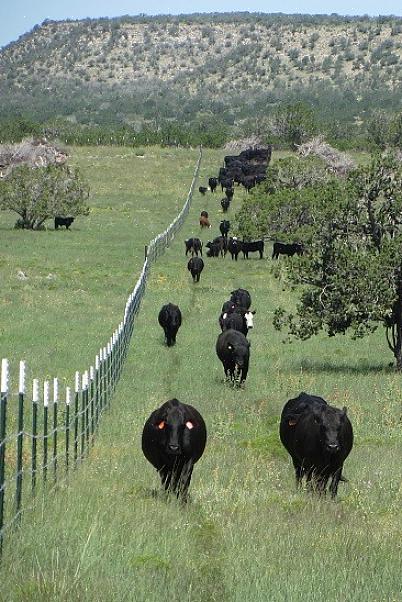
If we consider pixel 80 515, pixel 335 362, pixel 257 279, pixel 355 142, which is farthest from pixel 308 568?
pixel 355 142

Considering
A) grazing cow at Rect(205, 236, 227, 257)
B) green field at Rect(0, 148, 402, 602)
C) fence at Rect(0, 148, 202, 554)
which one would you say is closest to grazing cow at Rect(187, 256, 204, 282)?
green field at Rect(0, 148, 402, 602)

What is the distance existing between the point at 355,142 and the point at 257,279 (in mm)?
70606

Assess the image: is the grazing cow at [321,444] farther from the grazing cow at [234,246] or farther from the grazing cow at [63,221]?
the grazing cow at [63,221]

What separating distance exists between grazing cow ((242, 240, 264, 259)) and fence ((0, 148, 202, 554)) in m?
23.6

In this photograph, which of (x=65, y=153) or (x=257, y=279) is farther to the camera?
(x=65, y=153)

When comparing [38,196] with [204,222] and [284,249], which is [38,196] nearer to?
[204,222]

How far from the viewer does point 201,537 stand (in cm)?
969

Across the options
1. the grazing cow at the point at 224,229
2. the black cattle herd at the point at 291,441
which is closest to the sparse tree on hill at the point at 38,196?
the grazing cow at the point at 224,229

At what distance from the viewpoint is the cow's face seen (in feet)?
39.4

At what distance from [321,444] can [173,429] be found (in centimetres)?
170

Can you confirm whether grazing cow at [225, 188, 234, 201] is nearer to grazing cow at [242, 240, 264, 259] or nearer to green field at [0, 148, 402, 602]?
grazing cow at [242, 240, 264, 259]

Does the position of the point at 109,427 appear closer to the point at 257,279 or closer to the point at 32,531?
the point at 32,531

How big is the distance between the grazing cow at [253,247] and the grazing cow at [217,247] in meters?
0.87

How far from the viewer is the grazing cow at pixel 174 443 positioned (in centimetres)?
1203
